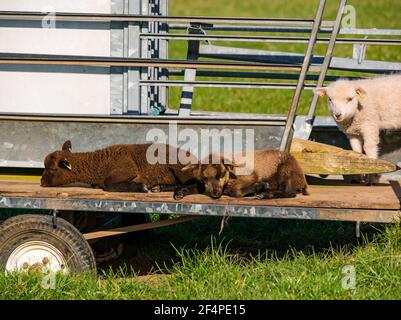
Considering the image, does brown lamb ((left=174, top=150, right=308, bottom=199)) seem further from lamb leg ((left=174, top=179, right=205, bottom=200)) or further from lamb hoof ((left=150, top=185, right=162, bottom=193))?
lamb hoof ((left=150, top=185, right=162, bottom=193))

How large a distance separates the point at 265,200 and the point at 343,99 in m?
1.59

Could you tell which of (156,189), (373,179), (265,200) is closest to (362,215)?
(265,200)

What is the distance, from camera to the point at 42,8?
8570 millimetres

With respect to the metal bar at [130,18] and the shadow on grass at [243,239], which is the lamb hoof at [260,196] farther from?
the metal bar at [130,18]

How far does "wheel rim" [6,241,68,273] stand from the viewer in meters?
7.26

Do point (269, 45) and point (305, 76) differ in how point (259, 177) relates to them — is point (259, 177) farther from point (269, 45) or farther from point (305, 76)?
point (269, 45)

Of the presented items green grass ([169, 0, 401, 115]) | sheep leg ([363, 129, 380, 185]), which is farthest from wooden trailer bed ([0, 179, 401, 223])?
green grass ([169, 0, 401, 115])

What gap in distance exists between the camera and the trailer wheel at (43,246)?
720 cm

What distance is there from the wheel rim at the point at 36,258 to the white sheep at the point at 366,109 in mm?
2766

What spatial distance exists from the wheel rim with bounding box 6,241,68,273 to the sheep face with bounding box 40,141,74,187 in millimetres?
597

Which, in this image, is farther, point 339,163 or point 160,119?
point 339,163

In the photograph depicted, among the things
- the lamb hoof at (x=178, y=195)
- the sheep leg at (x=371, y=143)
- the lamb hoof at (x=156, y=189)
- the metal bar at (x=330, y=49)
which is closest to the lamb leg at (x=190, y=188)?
the lamb hoof at (x=178, y=195)

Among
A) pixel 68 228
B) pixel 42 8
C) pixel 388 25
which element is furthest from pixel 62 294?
pixel 388 25

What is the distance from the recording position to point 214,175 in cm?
740
